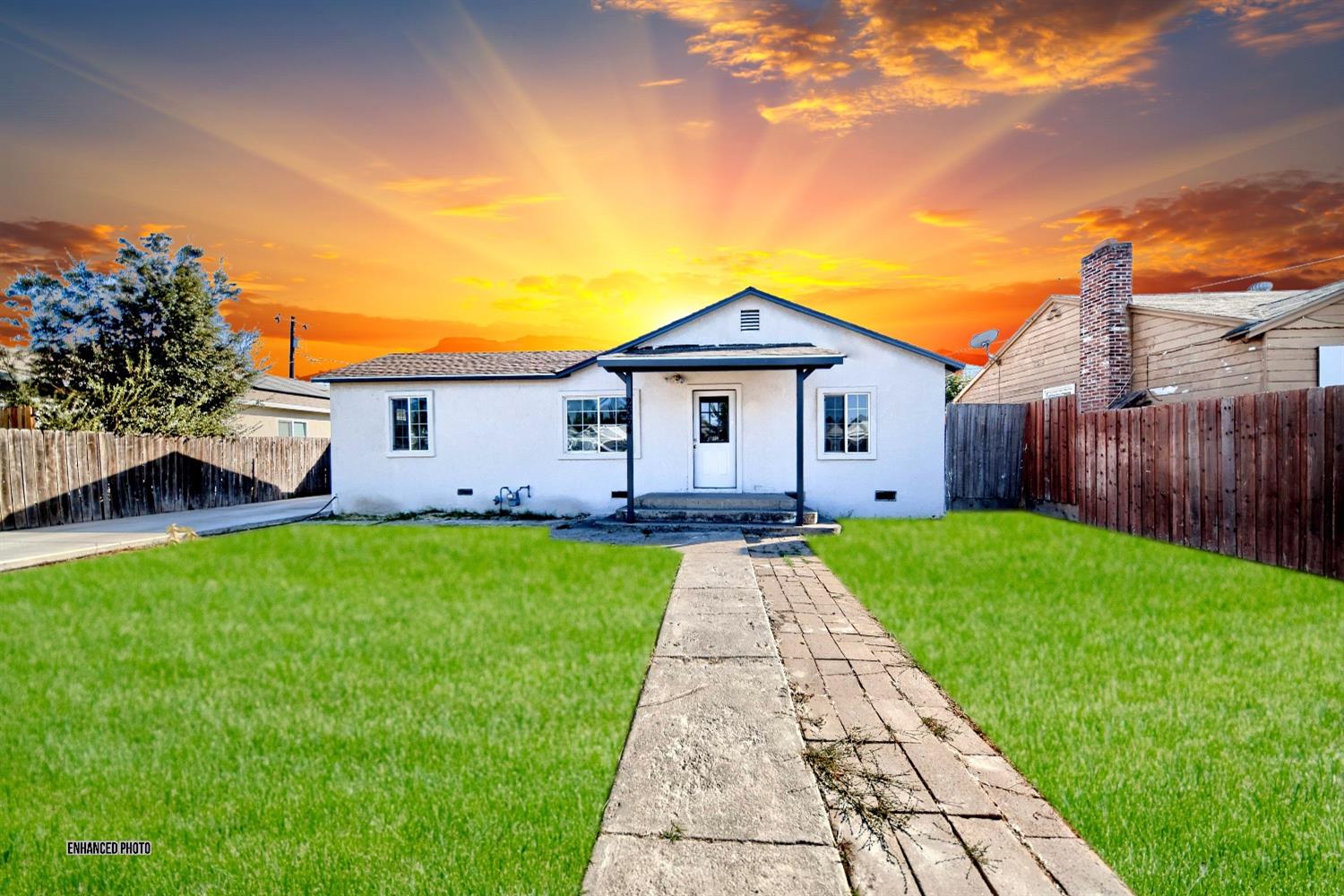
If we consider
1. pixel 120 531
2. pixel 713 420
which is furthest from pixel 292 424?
pixel 713 420

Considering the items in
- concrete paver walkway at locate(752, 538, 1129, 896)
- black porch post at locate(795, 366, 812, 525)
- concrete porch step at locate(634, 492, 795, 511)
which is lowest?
concrete paver walkway at locate(752, 538, 1129, 896)

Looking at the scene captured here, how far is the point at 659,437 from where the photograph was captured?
13648mm

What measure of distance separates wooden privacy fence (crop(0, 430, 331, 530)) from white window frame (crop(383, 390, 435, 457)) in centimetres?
669

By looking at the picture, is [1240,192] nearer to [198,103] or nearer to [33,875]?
[33,875]

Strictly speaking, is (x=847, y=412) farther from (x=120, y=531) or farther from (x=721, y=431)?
(x=120, y=531)

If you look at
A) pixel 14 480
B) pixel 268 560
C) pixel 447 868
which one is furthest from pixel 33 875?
pixel 14 480

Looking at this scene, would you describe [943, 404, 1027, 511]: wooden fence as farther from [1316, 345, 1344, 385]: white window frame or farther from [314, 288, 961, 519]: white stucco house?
[1316, 345, 1344, 385]: white window frame

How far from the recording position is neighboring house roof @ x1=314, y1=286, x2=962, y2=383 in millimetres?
13211

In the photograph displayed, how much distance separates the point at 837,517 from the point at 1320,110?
34.3 feet

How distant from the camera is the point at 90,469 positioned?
1467 centimetres

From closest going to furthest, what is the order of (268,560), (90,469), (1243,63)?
(268,560), (1243,63), (90,469)

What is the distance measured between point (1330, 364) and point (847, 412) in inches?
333

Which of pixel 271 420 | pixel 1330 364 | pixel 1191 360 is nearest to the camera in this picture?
pixel 1330 364

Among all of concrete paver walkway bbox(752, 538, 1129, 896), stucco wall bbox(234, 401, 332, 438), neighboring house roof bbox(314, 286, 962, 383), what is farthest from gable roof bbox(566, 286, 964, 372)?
stucco wall bbox(234, 401, 332, 438)
